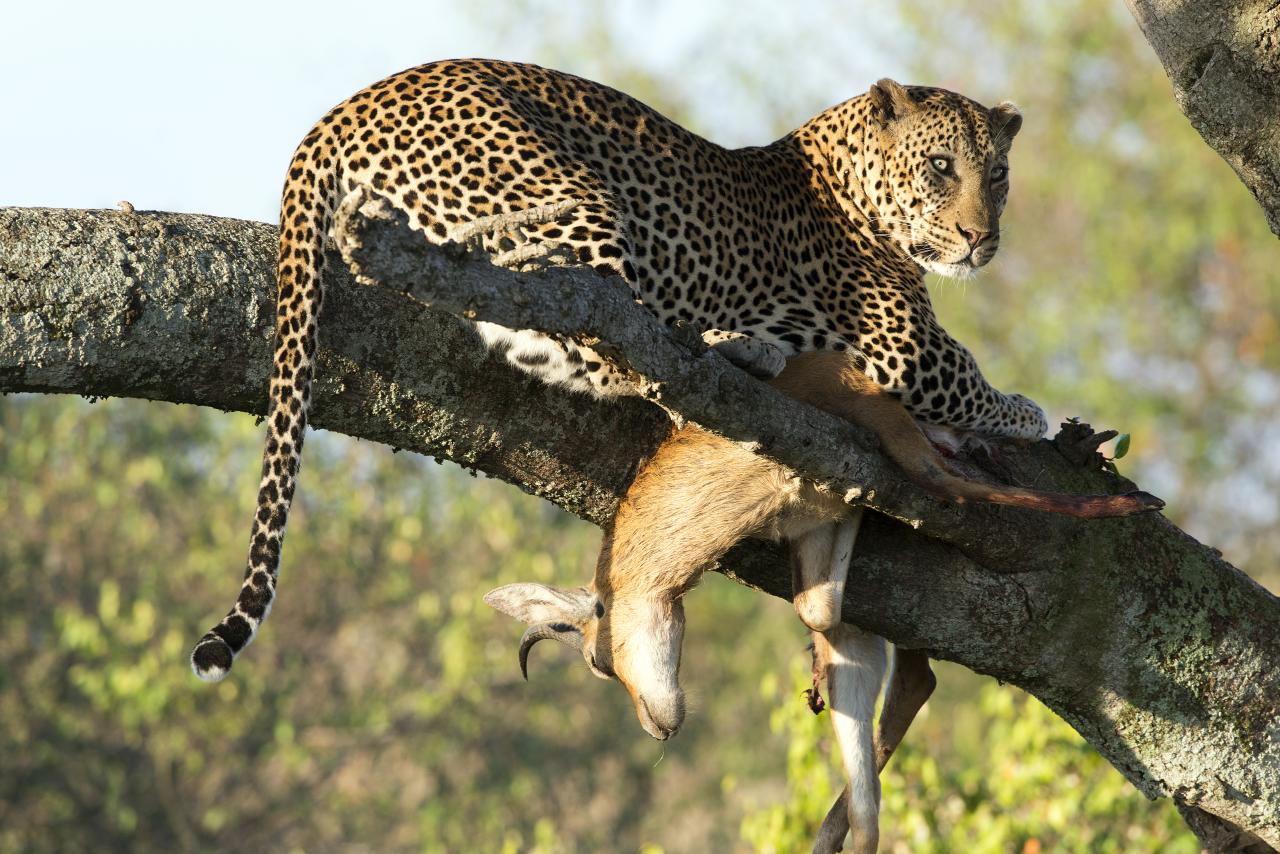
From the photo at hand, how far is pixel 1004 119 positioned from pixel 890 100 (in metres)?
0.52

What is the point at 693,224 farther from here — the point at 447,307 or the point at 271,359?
the point at 447,307

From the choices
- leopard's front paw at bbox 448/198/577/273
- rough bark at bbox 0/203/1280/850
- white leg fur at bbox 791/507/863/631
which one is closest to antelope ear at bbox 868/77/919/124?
rough bark at bbox 0/203/1280/850

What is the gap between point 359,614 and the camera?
16781 mm

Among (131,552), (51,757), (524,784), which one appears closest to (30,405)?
(131,552)

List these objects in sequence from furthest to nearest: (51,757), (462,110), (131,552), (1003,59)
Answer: (1003,59) < (131,552) < (51,757) < (462,110)

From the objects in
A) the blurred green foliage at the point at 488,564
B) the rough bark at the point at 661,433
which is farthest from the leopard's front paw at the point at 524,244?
the blurred green foliage at the point at 488,564

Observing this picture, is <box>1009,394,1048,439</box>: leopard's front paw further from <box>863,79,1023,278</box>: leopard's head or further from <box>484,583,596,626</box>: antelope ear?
<box>484,583,596,626</box>: antelope ear

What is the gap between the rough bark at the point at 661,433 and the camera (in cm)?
379

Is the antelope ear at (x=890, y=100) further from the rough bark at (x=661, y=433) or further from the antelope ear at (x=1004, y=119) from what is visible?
the rough bark at (x=661, y=433)

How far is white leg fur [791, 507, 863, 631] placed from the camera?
4.90 m

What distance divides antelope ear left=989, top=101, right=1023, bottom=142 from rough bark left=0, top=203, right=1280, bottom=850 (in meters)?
1.42

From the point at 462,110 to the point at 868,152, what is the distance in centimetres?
→ 189

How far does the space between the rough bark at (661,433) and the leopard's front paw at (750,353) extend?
0.34m

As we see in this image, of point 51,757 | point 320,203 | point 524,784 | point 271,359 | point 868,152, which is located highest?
point 868,152
